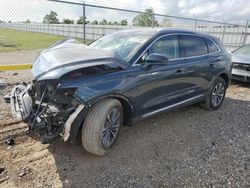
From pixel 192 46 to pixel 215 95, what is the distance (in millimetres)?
1480

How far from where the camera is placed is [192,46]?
4535 millimetres

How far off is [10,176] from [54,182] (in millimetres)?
550

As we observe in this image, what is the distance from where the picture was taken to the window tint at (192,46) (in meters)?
4.30

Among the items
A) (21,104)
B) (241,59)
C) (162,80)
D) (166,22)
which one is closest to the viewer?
(21,104)

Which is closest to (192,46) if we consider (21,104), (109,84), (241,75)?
(109,84)

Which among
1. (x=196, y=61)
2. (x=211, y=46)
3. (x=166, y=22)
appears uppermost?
(x=166, y=22)

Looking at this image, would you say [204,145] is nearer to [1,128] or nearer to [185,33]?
[185,33]

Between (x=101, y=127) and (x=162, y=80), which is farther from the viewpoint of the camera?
(x=162, y=80)

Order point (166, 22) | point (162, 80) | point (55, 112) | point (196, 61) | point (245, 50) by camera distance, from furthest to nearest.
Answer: point (166, 22) < point (245, 50) < point (196, 61) < point (162, 80) < point (55, 112)

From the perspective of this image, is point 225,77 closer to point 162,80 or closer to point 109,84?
point 162,80

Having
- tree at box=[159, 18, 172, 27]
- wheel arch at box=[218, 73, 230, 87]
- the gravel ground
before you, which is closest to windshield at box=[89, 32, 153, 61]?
the gravel ground

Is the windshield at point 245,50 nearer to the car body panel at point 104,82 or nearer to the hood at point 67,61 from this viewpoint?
the car body panel at point 104,82

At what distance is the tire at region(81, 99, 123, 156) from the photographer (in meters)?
2.99

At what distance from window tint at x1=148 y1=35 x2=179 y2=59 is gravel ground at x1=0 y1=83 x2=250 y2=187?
1.35m
